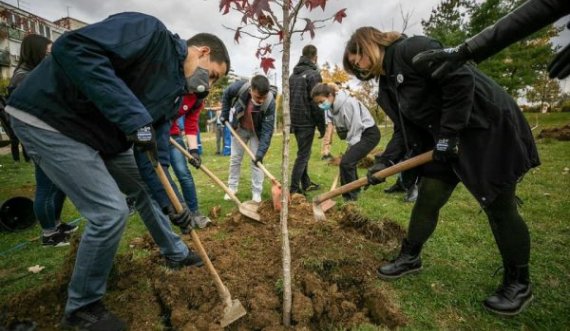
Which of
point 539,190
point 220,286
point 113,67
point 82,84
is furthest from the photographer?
point 539,190

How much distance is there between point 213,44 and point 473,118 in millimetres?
1952

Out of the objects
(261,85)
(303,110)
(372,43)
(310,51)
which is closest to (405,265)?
(372,43)

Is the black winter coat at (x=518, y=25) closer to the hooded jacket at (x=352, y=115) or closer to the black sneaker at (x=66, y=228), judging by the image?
the hooded jacket at (x=352, y=115)

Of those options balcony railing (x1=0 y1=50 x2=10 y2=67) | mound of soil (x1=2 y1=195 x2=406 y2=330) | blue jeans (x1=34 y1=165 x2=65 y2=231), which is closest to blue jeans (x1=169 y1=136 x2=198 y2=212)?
mound of soil (x1=2 y1=195 x2=406 y2=330)

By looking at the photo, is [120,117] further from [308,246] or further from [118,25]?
[308,246]

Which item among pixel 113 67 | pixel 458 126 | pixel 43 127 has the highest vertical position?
pixel 113 67

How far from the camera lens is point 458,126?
2082 mm

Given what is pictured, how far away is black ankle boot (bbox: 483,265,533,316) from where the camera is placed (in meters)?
2.24

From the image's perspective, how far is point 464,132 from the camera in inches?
85.9

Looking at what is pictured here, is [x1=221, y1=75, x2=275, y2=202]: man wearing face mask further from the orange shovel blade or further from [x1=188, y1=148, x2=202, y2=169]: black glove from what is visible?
[x1=188, y1=148, x2=202, y2=169]: black glove

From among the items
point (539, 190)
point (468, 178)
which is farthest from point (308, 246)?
point (539, 190)

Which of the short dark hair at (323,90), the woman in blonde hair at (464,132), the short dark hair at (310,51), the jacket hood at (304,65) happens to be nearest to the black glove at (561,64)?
the woman in blonde hair at (464,132)

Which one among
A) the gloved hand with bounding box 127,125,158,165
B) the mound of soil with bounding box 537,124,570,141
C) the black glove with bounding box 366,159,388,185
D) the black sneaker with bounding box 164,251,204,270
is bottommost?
the black sneaker with bounding box 164,251,204,270

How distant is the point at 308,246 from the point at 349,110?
267 cm
